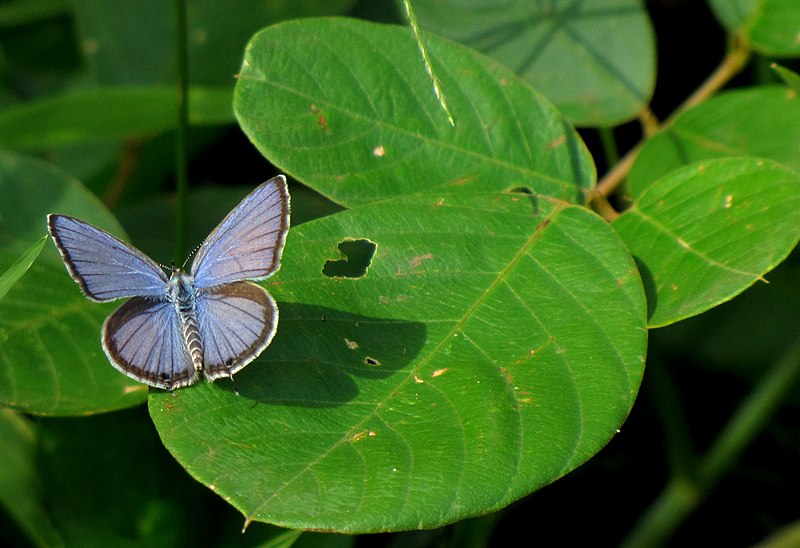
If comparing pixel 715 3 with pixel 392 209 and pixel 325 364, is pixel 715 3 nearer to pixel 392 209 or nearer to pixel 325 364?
pixel 392 209

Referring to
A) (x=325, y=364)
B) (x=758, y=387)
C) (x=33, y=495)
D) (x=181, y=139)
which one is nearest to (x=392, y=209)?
(x=325, y=364)

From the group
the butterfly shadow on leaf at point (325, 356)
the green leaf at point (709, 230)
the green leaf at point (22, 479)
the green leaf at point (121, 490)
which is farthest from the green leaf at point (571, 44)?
the green leaf at point (22, 479)

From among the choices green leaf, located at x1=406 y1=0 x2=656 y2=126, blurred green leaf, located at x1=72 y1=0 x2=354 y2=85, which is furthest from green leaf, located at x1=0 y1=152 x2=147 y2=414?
green leaf, located at x1=406 y1=0 x2=656 y2=126

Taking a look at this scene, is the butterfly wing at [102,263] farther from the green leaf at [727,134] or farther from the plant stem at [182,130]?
the green leaf at [727,134]

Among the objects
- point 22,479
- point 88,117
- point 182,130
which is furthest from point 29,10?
point 22,479

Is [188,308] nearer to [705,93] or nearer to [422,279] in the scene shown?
[422,279]

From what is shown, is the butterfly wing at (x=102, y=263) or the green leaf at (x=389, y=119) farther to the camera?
the green leaf at (x=389, y=119)

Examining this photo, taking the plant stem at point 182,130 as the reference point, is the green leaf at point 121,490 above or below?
below
